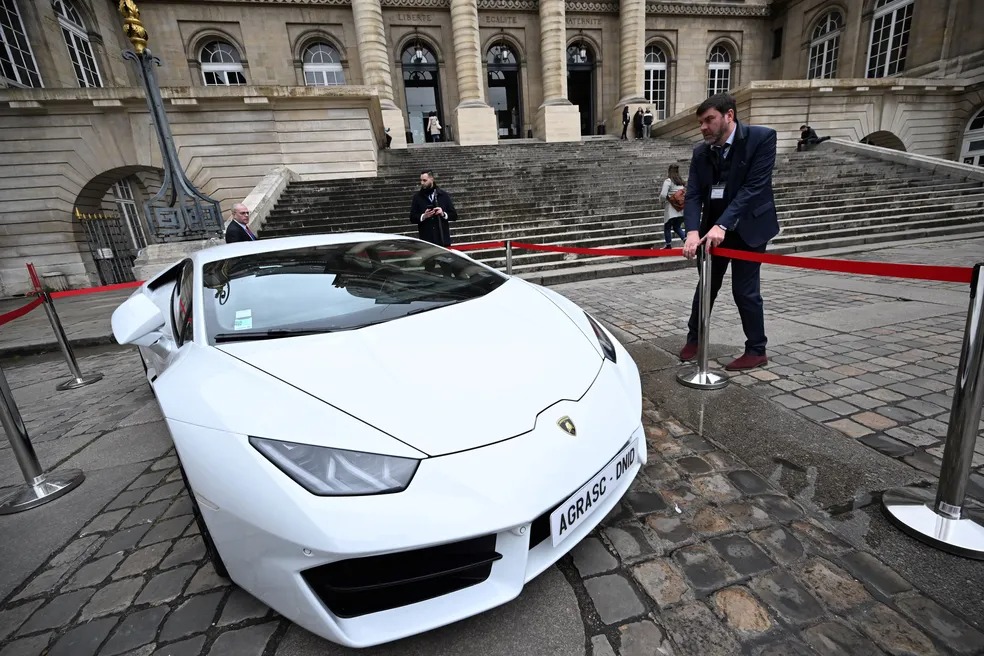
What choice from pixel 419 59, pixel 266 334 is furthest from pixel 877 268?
pixel 419 59

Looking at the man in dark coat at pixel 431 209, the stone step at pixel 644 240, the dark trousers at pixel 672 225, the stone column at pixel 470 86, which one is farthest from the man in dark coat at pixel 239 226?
the stone column at pixel 470 86

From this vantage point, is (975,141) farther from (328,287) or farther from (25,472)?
(25,472)

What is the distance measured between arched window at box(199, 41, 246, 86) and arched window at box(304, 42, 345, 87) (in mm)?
3145

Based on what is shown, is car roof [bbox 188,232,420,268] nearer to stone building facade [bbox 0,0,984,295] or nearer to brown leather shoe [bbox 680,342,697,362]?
brown leather shoe [bbox 680,342,697,362]

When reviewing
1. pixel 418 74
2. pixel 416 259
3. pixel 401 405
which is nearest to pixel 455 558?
pixel 401 405

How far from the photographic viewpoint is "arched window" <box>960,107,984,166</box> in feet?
58.8

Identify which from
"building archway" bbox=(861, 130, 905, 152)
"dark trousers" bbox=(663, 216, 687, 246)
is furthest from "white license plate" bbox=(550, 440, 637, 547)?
"building archway" bbox=(861, 130, 905, 152)

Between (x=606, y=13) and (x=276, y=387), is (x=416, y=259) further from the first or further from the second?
(x=606, y=13)

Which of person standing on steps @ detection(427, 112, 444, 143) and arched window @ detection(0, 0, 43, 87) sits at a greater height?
arched window @ detection(0, 0, 43, 87)

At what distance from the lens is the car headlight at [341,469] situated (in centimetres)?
118

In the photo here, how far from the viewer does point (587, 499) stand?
1419mm

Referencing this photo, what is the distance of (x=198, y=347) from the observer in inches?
69.5

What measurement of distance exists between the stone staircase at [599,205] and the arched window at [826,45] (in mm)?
14149

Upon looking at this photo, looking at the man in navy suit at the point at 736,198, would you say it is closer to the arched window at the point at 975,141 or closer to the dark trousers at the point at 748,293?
the dark trousers at the point at 748,293
